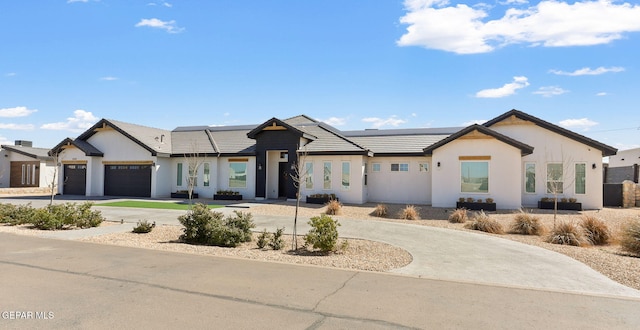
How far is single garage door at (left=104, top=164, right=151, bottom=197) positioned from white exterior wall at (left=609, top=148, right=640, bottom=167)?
4190 centimetres

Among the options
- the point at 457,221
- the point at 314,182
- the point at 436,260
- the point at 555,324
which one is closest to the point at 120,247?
the point at 436,260

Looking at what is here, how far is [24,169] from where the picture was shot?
36.9m

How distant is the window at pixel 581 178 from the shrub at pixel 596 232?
10.2m

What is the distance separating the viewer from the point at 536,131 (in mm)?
21797

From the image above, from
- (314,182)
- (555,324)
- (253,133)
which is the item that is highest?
(253,133)

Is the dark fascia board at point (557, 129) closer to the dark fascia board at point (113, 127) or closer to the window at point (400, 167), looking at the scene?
the window at point (400, 167)

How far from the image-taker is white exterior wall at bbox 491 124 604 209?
67.6 feet

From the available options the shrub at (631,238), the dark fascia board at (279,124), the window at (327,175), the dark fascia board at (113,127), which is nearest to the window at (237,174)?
the dark fascia board at (279,124)

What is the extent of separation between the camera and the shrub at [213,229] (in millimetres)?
10727

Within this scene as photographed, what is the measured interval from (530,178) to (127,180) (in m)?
27.1

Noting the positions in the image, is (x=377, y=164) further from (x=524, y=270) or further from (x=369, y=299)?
(x=369, y=299)

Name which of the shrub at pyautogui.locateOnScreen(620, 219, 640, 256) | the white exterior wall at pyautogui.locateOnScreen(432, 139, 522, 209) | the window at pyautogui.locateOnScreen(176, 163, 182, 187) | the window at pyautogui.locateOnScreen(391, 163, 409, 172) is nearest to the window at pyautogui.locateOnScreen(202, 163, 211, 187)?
the window at pyautogui.locateOnScreen(176, 163, 182, 187)

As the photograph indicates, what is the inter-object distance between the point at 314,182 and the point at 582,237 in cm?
1469

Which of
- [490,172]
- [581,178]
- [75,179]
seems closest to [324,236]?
[490,172]
